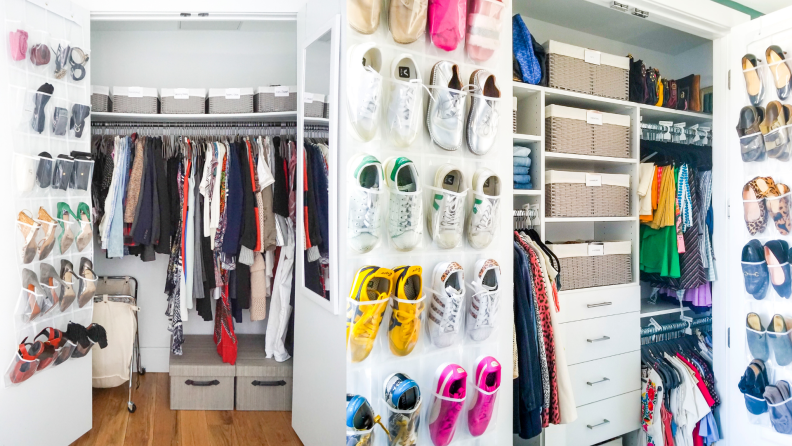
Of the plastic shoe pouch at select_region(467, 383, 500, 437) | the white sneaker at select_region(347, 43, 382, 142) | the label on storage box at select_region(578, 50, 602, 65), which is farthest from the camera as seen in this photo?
the label on storage box at select_region(578, 50, 602, 65)

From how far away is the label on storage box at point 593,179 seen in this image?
258 cm

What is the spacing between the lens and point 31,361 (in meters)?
2.03

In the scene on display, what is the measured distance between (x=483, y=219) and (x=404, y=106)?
0.53 metres

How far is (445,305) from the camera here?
174 cm

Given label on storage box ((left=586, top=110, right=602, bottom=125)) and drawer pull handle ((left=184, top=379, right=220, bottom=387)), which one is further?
drawer pull handle ((left=184, top=379, right=220, bottom=387))

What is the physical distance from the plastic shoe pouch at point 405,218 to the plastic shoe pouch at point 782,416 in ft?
6.65

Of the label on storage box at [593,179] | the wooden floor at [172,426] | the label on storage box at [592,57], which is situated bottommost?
the wooden floor at [172,426]

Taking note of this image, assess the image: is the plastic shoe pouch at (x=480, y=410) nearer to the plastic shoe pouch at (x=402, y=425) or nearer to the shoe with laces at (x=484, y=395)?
the shoe with laces at (x=484, y=395)

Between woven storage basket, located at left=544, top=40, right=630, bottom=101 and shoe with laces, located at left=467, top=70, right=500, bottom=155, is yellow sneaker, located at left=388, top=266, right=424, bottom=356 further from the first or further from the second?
woven storage basket, located at left=544, top=40, right=630, bottom=101

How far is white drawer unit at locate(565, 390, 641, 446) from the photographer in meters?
2.50

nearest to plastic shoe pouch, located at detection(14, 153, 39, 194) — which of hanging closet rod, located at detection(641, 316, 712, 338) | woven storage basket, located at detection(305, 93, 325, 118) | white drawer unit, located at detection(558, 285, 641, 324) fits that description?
woven storage basket, located at detection(305, 93, 325, 118)

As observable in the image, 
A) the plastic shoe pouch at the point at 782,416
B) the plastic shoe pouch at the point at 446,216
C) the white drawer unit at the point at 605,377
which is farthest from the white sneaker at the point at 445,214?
the plastic shoe pouch at the point at 782,416

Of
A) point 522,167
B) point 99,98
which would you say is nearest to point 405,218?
point 522,167

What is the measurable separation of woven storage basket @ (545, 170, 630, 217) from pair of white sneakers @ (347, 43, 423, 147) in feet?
3.43
